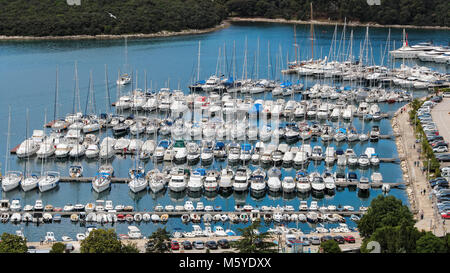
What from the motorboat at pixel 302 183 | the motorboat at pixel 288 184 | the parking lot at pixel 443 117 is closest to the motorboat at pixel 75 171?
the motorboat at pixel 288 184

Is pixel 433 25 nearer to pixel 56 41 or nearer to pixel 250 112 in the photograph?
pixel 56 41

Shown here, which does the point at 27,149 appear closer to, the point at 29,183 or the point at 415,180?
the point at 29,183

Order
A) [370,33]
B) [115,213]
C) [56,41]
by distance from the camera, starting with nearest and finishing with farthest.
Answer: [115,213] → [56,41] → [370,33]

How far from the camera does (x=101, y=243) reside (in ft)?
62.9

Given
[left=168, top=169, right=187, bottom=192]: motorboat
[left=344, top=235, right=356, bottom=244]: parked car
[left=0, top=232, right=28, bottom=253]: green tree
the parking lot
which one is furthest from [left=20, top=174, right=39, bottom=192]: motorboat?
the parking lot

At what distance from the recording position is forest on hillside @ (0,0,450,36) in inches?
3147

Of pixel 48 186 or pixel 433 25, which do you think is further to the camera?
pixel 433 25

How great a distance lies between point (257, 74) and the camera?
172 feet

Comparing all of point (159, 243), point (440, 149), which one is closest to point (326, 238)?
point (159, 243)

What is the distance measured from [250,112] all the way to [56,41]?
41.9 meters

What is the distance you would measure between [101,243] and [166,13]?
69894 millimetres

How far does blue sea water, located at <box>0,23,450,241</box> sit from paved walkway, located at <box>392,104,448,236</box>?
1.77 feet

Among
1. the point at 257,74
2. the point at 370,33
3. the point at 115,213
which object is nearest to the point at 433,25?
the point at 370,33

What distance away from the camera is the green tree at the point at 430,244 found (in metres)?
17.1
